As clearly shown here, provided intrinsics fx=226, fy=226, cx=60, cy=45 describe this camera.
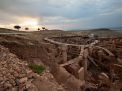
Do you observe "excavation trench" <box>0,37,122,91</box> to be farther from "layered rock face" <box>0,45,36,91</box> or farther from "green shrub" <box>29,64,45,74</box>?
"layered rock face" <box>0,45,36,91</box>

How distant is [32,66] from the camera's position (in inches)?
389

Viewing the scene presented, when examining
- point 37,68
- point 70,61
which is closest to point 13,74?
point 37,68

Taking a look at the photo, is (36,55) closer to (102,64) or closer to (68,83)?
(68,83)

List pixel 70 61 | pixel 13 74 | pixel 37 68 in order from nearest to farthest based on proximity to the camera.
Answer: pixel 13 74 → pixel 37 68 → pixel 70 61

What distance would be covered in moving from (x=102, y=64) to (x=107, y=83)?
20.6 ft

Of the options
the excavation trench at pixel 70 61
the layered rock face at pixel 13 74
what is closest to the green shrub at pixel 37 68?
the layered rock face at pixel 13 74

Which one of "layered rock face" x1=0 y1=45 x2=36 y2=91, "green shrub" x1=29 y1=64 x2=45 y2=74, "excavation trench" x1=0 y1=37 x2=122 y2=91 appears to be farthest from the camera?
"excavation trench" x1=0 y1=37 x2=122 y2=91

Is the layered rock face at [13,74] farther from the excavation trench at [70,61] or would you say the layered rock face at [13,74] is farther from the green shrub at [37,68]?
the excavation trench at [70,61]

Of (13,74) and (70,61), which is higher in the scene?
(13,74)

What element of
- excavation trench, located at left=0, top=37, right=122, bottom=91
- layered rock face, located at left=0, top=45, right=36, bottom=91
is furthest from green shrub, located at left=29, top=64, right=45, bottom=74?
excavation trench, located at left=0, top=37, right=122, bottom=91

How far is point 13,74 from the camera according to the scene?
883 cm

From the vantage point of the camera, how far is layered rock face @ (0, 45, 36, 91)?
8297 mm

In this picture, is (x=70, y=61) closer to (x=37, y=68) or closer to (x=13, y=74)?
(x=37, y=68)

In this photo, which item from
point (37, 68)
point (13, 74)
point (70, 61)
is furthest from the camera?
point (70, 61)
